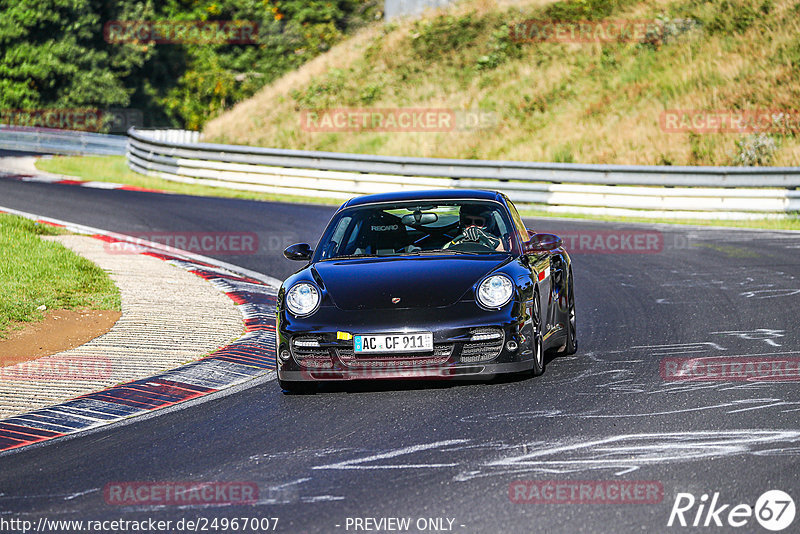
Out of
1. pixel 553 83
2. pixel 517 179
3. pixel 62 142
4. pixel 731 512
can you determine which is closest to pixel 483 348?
pixel 731 512

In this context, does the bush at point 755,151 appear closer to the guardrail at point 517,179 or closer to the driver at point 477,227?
the guardrail at point 517,179

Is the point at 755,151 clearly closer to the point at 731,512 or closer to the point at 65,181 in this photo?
the point at 65,181

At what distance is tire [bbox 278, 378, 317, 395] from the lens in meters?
7.95

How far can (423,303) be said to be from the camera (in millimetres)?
7664

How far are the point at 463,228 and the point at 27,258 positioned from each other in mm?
6439

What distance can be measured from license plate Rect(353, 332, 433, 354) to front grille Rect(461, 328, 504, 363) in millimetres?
260

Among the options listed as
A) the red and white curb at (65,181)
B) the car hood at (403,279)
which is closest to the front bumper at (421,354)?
the car hood at (403,279)

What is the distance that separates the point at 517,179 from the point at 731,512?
1823cm

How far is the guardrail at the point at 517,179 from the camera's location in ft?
67.6

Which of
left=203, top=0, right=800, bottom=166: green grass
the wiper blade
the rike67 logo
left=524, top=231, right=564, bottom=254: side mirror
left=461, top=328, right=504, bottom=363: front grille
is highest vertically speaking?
left=203, top=0, right=800, bottom=166: green grass

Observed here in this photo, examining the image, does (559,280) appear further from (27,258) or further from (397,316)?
(27,258)

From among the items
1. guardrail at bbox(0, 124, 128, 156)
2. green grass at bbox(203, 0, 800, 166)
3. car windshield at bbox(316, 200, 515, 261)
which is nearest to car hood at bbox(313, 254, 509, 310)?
car windshield at bbox(316, 200, 515, 261)

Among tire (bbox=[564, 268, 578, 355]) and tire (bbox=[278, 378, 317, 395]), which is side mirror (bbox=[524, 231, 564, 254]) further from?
tire (bbox=[278, 378, 317, 395])

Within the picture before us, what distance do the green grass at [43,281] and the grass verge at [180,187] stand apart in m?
10.3
